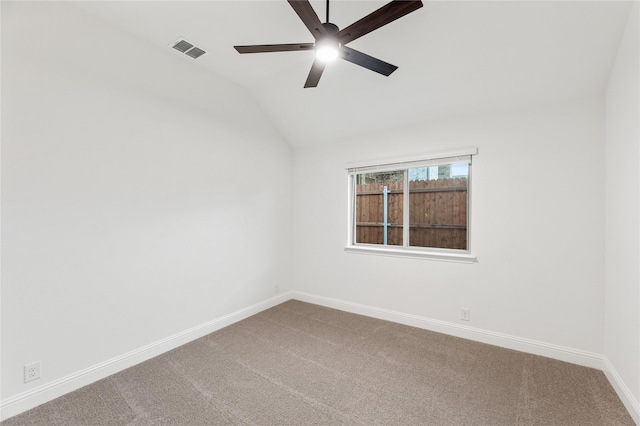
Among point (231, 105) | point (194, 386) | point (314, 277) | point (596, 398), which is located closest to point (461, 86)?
point (231, 105)

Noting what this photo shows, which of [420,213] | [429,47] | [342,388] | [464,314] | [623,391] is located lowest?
[342,388]

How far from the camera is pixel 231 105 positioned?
325 cm

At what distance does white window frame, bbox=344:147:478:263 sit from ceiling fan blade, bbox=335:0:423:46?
177cm

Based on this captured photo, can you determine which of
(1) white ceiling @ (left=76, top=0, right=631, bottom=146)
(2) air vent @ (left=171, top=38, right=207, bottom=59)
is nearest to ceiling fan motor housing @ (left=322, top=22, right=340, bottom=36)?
(1) white ceiling @ (left=76, top=0, right=631, bottom=146)

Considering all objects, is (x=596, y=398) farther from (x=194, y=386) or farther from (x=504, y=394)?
(x=194, y=386)

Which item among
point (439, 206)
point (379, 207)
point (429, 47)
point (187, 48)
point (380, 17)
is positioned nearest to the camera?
point (380, 17)

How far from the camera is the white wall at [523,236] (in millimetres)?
2371

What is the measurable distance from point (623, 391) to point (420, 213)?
7.05ft

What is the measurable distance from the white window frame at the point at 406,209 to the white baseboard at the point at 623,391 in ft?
3.93

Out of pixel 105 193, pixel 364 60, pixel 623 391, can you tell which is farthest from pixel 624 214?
pixel 105 193

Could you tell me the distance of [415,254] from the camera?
319cm

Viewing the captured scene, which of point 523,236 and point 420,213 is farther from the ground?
point 420,213

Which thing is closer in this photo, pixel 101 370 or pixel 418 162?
pixel 101 370

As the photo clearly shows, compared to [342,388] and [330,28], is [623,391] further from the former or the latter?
[330,28]
